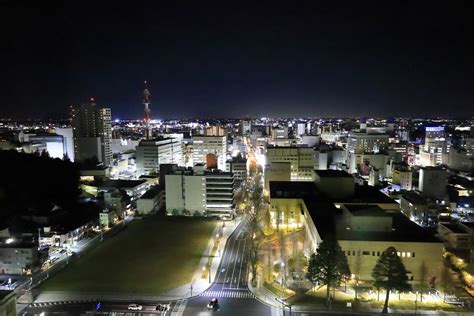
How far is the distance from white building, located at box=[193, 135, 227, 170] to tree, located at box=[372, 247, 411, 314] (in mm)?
22389

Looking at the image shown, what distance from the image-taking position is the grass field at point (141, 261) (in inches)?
434

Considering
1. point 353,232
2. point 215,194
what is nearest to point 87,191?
point 215,194

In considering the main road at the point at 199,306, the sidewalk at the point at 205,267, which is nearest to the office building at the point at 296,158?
the sidewalk at the point at 205,267

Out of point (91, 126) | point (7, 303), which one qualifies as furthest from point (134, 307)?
point (91, 126)

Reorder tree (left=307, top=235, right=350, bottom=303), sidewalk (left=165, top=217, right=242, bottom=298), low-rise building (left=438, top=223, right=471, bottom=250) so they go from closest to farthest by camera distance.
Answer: tree (left=307, top=235, right=350, bottom=303)
sidewalk (left=165, top=217, right=242, bottom=298)
low-rise building (left=438, top=223, right=471, bottom=250)

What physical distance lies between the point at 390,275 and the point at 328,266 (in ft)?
5.22

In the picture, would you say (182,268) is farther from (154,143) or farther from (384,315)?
(154,143)

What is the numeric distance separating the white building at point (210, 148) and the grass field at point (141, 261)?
14273mm

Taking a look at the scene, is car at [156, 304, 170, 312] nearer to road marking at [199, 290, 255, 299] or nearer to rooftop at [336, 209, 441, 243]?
road marking at [199, 290, 255, 299]

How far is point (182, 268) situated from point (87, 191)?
12.7 metres

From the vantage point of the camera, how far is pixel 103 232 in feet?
53.8

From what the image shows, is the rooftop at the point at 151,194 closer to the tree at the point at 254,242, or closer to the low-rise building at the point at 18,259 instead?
the tree at the point at 254,242

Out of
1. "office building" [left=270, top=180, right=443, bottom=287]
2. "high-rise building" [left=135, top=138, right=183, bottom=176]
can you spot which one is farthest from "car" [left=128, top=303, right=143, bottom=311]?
"high-rise building" [left=135, top=138, right=183, bottom=176]

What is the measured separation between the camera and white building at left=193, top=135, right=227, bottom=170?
3162 centimetres
